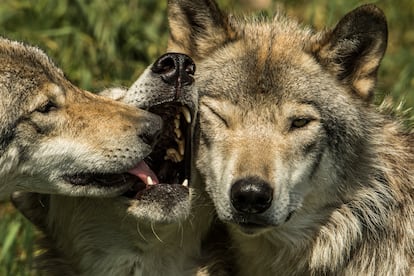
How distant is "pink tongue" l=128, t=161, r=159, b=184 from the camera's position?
488cm

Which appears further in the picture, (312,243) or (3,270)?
(3,270)

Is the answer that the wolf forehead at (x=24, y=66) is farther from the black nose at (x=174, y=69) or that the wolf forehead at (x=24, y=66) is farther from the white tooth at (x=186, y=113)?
the white tooth at (x=186, y=113)

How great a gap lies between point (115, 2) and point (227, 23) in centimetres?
310

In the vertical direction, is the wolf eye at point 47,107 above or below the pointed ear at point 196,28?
below

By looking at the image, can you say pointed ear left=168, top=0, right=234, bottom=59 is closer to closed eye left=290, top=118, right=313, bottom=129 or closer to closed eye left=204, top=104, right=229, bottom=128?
closed eye left=204, top=104, right=229, bottom=128

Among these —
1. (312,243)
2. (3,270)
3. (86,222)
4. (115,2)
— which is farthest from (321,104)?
(115,2)

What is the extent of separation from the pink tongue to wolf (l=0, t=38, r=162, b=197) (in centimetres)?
6

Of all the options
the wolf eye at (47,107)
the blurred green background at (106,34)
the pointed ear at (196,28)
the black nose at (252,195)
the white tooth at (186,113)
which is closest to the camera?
the black nose at (252,195)

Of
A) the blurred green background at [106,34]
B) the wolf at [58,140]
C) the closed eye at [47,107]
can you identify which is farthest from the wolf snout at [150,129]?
the blurred green background at [106,34]

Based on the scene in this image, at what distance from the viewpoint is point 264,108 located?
4977 millimetres

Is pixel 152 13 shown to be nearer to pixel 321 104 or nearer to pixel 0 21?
pixel 0 21

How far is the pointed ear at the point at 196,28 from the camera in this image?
212 inches

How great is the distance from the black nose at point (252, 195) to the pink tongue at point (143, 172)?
1.60 feet

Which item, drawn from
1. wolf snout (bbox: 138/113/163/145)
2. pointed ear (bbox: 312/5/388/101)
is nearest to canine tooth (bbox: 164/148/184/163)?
wolf snout (bbox: 138/113/163/145)
